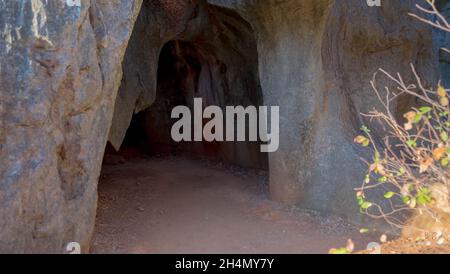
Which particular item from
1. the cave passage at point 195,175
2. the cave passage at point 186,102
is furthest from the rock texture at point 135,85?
the cave passage at point 186,102

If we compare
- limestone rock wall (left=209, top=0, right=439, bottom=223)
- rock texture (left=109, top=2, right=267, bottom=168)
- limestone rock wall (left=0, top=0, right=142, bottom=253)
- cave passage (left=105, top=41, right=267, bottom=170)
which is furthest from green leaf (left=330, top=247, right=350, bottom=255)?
cave passage (left=105, top=41, right=267, bottom=170)

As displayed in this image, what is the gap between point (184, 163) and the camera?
27.5 feet

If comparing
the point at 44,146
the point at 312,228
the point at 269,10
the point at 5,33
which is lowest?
the point at 312,228

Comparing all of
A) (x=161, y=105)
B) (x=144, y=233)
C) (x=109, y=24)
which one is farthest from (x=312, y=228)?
(x=161, y=105)

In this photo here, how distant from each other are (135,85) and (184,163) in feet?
7.66

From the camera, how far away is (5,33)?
311 cm

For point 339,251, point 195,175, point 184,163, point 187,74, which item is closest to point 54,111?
point 339,251

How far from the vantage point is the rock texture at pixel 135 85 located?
125 inches

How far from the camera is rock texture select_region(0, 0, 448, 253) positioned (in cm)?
318

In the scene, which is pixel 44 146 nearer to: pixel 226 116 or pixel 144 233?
pixel 144 233

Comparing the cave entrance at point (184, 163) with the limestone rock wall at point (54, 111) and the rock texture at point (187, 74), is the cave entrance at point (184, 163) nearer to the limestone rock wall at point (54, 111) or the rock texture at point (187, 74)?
the rock texture at point (187, 74)

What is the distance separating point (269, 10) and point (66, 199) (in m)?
3.31

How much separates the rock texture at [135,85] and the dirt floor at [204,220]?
1.30 feet

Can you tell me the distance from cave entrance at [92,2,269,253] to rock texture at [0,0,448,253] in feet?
1.23
